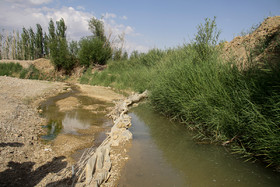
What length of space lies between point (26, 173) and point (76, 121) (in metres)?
3.23

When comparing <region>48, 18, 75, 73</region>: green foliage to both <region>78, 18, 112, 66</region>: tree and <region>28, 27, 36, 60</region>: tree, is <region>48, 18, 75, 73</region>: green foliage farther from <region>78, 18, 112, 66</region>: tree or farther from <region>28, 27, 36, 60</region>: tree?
<region>28, 27, 36, 60</region>: tree

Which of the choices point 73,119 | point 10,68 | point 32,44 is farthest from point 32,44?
point 73,119

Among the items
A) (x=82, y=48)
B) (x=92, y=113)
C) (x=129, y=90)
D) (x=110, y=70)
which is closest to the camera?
(x=92, y=113)

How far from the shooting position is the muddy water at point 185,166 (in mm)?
3047

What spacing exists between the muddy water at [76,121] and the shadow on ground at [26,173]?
1.66 ft

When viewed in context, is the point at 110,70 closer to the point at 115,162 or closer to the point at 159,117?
the point at 159,117

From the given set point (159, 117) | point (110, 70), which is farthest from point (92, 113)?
point (110, 70)

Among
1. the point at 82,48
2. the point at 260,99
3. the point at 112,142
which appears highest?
the point at 82,48

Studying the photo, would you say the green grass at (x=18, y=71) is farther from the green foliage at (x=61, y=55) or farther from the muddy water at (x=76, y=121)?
the muddy water at (x=76, y=121)

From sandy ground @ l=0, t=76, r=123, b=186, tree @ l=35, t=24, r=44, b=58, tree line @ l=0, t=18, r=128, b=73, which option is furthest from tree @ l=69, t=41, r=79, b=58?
sandy ground @ l=0, t=76, r=123, b=186

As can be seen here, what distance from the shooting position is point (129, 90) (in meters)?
13.4

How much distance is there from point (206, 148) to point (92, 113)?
4863mm

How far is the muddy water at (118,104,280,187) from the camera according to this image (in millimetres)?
3047

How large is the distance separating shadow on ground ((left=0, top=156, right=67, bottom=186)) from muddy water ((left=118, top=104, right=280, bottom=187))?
1.43 meters
